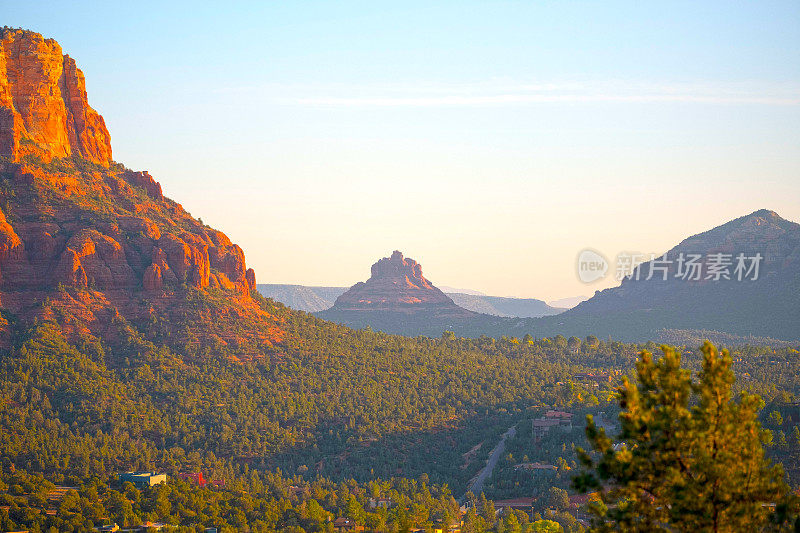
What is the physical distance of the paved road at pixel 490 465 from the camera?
10496 centimetres

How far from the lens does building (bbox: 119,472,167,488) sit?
90062 mm

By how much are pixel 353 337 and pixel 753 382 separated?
5558cm

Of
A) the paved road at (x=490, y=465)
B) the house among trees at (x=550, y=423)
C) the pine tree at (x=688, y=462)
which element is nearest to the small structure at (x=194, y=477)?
the paved road at (x=490, y=465)

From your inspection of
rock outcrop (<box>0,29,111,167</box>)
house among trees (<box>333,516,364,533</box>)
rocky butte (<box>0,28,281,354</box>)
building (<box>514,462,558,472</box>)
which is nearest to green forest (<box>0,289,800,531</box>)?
house among trees (<box>333,516,364,533</box>)

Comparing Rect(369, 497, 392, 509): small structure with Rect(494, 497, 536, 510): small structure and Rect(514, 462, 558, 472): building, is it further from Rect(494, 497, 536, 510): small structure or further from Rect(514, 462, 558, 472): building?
Rect(514, 462, 558, 472): building

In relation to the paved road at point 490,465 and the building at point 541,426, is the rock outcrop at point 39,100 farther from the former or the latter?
the building at point 541,426

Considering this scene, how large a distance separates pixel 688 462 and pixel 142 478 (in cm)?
7035

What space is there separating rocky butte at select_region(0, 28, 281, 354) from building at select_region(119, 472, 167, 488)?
30.8 meters

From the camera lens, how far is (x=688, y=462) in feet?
95.1

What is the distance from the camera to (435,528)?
83.2 m

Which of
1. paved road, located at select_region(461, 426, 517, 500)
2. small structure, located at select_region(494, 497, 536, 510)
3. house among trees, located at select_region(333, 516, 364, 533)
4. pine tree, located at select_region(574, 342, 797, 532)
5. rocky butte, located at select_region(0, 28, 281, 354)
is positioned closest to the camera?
pine tree, located at select_region(574, 342, 797, 532)

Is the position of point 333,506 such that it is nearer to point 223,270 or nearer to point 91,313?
point 91,313

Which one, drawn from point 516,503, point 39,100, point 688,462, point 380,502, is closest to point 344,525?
point 380,502

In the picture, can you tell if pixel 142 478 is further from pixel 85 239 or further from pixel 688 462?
pixel 688 462
